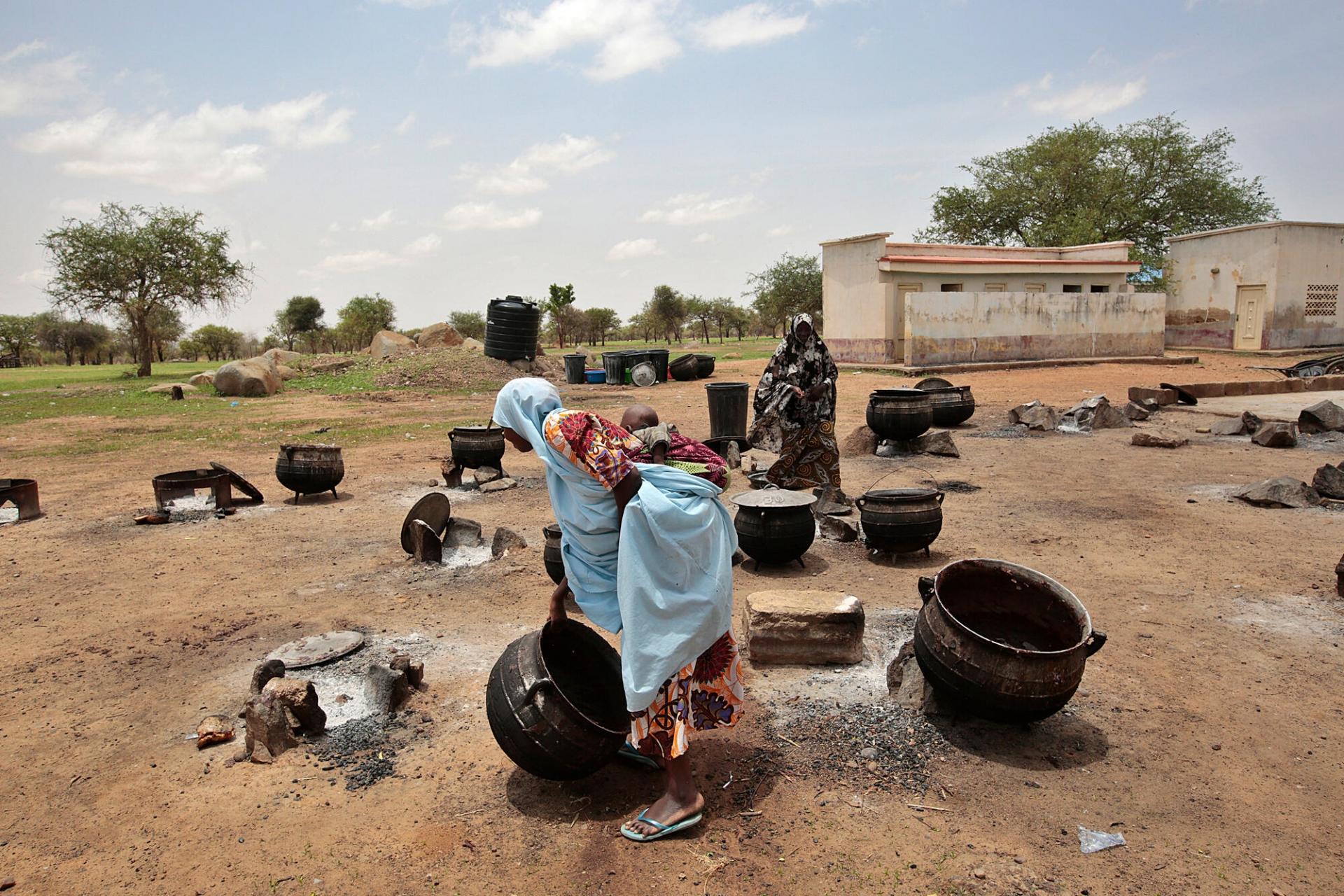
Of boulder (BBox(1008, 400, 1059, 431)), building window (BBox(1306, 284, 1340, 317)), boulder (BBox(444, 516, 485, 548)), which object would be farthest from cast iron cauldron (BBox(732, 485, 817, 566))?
building window (BBox(1306, 284, 1340, 317))

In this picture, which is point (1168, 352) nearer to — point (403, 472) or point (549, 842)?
point (403, 472)

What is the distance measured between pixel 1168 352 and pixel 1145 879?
27.8 meters

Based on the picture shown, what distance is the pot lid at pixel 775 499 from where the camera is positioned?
5480 millimetres

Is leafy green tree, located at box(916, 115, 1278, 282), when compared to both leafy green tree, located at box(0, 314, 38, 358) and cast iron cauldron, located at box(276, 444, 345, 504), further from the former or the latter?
leafy green tree, located at box(0, 314, 38, 358)

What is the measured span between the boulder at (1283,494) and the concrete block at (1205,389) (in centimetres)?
856

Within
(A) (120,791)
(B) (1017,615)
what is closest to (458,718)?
(A) (120,791)

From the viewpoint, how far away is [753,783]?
306 centimetres

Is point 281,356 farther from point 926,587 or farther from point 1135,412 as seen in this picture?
point 926,587

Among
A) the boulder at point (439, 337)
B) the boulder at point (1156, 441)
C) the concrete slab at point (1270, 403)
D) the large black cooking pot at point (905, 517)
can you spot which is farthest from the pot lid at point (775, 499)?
the boulder at point (439, 337)

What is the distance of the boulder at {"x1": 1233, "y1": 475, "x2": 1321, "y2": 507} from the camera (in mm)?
6805

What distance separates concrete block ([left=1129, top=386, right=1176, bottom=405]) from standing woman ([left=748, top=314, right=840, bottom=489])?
28.3 feet

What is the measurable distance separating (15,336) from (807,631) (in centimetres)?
6378

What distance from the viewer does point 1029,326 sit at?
852 inches

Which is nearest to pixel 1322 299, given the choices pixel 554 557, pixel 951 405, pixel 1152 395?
pixel 1152 395
